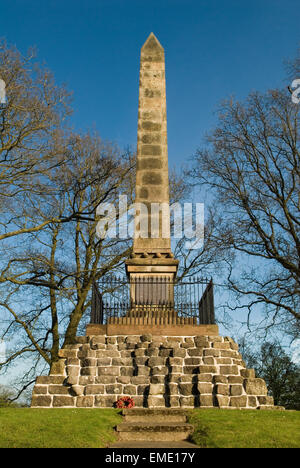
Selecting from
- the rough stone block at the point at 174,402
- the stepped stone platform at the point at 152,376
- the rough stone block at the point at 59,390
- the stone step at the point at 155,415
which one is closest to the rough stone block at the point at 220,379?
the stepped stone platform at the point at 152,376

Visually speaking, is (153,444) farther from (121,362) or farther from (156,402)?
(121,362)

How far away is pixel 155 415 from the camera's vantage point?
8.29 m

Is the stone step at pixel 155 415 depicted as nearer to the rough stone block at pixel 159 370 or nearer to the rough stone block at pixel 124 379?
the rough stone block at pixel 124 379

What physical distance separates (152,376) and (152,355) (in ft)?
1.63

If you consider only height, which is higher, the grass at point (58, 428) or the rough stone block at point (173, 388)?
the rough stone block at point (173, 388)

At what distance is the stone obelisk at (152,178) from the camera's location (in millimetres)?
11750

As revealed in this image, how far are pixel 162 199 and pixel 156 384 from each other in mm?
5219

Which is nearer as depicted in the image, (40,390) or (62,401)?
(62,401)

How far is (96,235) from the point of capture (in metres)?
19.8

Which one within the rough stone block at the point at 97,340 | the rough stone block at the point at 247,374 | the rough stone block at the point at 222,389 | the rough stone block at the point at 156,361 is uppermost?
the rough stone block at the point at 97,340

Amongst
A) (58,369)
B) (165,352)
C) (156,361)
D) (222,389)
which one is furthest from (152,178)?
(222,389)
